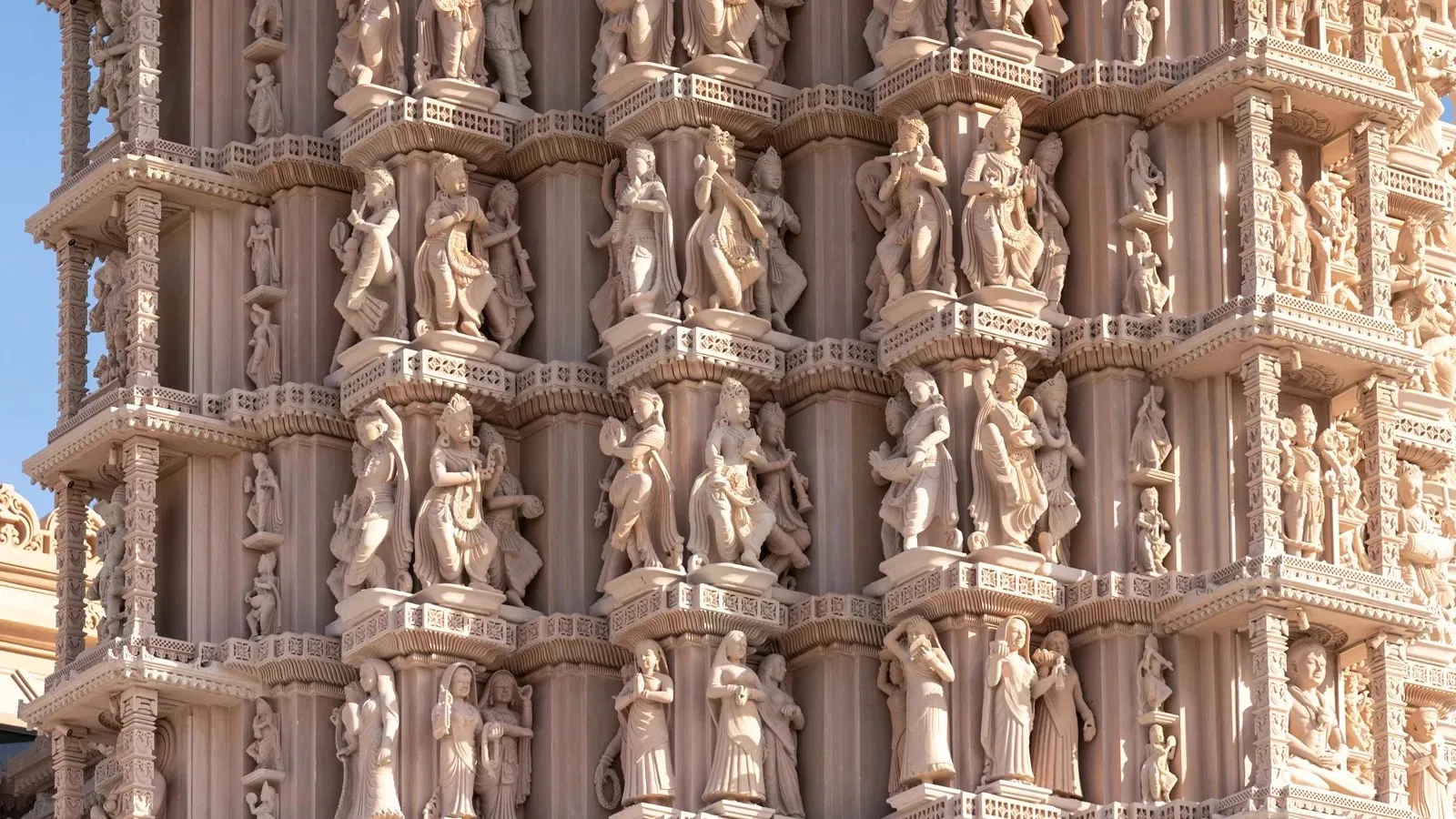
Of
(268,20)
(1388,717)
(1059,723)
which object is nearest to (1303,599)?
(1388,717)

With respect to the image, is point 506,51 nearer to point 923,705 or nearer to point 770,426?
point 770,426

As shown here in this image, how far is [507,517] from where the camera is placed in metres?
31.4

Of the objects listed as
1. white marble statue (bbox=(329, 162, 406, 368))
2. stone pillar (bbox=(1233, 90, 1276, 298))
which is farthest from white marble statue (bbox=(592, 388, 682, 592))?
stone pillar (bbox=(1233, 90, 1276, 298))

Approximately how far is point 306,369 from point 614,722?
326cm

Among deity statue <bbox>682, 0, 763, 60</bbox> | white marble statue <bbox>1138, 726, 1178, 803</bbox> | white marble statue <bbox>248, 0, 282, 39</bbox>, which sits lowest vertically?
white marble statue <bbox>1138, 726, 1178, 803</bbox>

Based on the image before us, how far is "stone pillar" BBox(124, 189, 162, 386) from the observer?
106ft

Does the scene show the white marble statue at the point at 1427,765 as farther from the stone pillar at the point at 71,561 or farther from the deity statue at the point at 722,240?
the stone pillar at the point at 71,561

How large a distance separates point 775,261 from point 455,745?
3.56 meters

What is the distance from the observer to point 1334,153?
1236 inches

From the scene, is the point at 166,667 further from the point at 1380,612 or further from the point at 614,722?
the point at 1380,612

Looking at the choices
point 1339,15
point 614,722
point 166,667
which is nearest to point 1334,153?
point 1339,15

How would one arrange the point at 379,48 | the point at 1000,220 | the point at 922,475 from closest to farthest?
the point at 922,475
the point at 1000,220
the point at 379,48

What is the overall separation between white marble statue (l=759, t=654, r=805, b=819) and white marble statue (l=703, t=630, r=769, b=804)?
0.28 feet

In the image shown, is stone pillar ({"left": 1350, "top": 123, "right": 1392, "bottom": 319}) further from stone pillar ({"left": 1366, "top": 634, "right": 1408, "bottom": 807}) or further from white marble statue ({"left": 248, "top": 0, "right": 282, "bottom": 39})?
white marble statue ({"left": 248, "top": 0, "right": 282, "bottom": 39})
